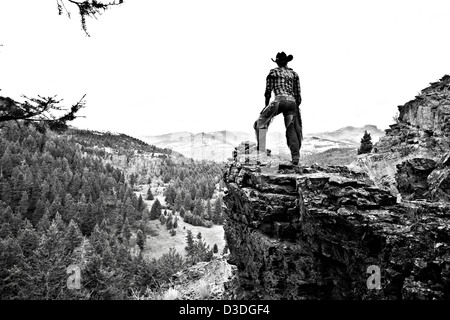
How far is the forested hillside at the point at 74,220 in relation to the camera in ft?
104

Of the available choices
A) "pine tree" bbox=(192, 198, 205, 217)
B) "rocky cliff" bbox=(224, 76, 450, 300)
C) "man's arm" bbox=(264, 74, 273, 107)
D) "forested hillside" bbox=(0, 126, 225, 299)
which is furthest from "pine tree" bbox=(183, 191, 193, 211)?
"man's arm" bbox=(264, 74, 273, 107)

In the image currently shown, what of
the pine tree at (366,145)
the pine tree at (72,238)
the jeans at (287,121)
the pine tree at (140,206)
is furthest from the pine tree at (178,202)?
the jeans at (287,121)

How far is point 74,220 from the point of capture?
3118 inches

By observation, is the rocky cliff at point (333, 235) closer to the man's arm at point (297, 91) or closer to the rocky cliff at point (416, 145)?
the rocky cliff at point (416, 145)

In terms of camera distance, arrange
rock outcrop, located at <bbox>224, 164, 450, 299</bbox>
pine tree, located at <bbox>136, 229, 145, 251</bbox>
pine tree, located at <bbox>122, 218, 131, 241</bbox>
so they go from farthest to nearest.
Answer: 1. pine tree, located at <bbox>122, 218, 131, 241</bbox>
2. pine tree, located at <bbox>136, 229, 145, 251</bbox>
3. rock outcrop, located at <bbox>224, 164, 450, 299</bbox>

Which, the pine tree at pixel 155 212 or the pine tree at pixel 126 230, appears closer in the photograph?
the pine tree at pixel 126 230

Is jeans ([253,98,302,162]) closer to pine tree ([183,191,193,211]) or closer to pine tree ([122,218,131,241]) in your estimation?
pine tree ([122,218,131,241])

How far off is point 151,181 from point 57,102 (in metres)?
156

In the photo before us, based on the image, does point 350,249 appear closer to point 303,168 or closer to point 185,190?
point 303,168

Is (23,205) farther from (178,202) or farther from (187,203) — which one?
(187,203)

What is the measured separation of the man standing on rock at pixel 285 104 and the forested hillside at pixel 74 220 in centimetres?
574

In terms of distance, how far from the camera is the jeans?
818 centimetres
